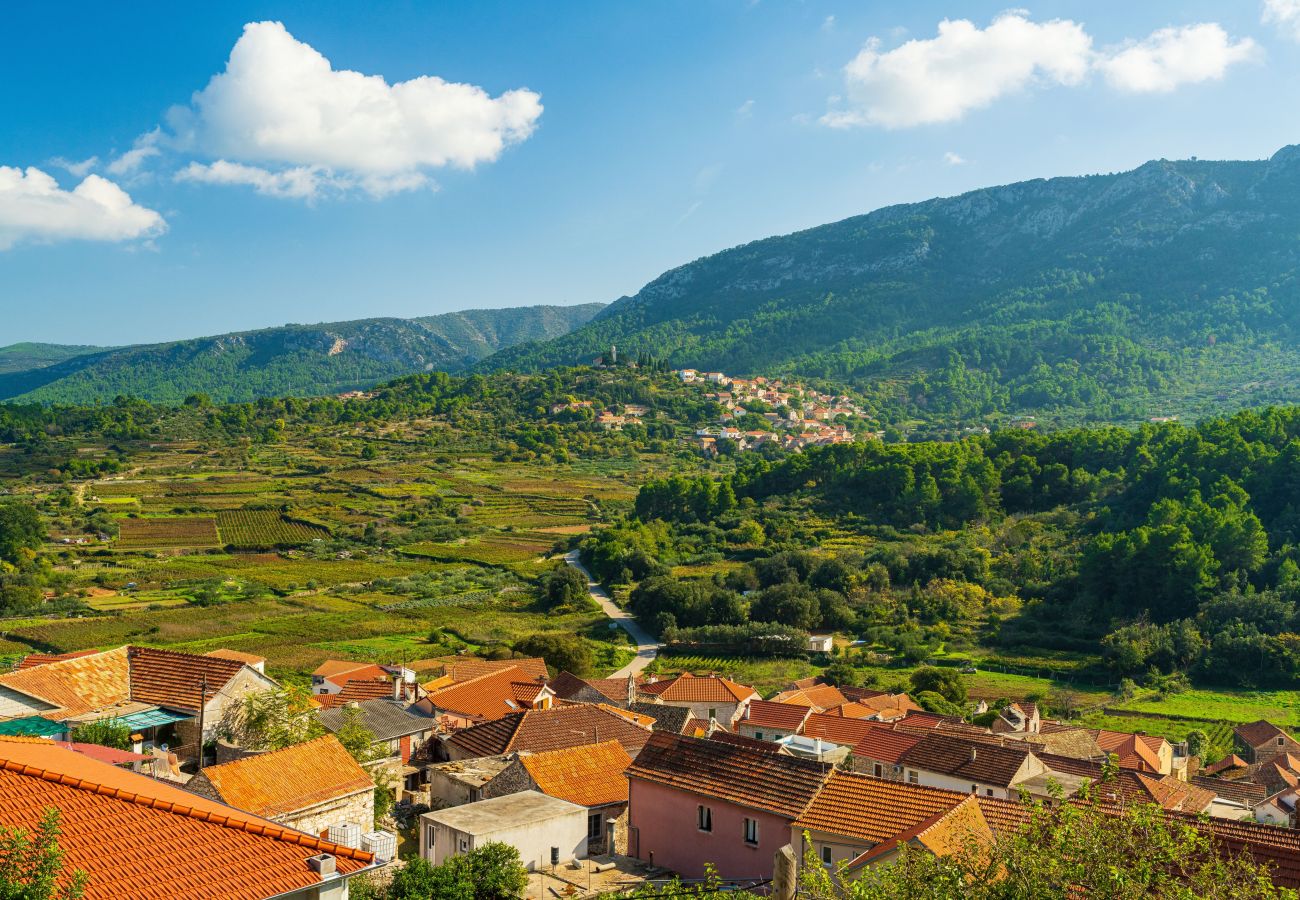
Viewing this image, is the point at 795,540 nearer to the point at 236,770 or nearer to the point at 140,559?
the point at 140,559

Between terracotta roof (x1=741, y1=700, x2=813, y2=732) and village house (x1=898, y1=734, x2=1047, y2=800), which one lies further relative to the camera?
terracotta roof (x1=741, y1=700, x2=813, y2=732)

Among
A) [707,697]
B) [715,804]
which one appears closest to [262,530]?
[707,697]

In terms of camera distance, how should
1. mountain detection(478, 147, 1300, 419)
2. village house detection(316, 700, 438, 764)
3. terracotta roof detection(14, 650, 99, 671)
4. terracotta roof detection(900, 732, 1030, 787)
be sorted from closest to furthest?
terracotta roof detection(14, 650, 99, 671)
terracotta roof detection(900, 732, 1030, 787)
village house detection(316, 700, 438, 764)
mountain detection(478, 147, 1300, 419)

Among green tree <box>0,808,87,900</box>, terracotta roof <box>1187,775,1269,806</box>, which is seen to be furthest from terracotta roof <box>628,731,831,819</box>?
terracotta roof <box>1187,775,1269,806</box>

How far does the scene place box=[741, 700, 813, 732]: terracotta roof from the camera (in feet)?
95.9

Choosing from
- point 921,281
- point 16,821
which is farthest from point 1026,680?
point 921,281

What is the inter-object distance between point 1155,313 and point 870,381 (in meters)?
42.4

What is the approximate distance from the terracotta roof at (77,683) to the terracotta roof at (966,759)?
625 inches

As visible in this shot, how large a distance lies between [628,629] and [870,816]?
3832 cm

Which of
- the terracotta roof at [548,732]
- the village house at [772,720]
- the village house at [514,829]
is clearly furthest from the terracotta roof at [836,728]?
the village house at [514,829]

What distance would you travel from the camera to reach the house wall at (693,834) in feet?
43.8

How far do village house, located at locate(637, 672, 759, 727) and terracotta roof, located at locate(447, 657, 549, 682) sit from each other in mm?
3692

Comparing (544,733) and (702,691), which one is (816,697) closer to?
(702,691)

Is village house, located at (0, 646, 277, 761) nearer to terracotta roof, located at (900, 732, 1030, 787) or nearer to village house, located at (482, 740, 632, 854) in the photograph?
village house, located at (482, 740, 632, 854)
